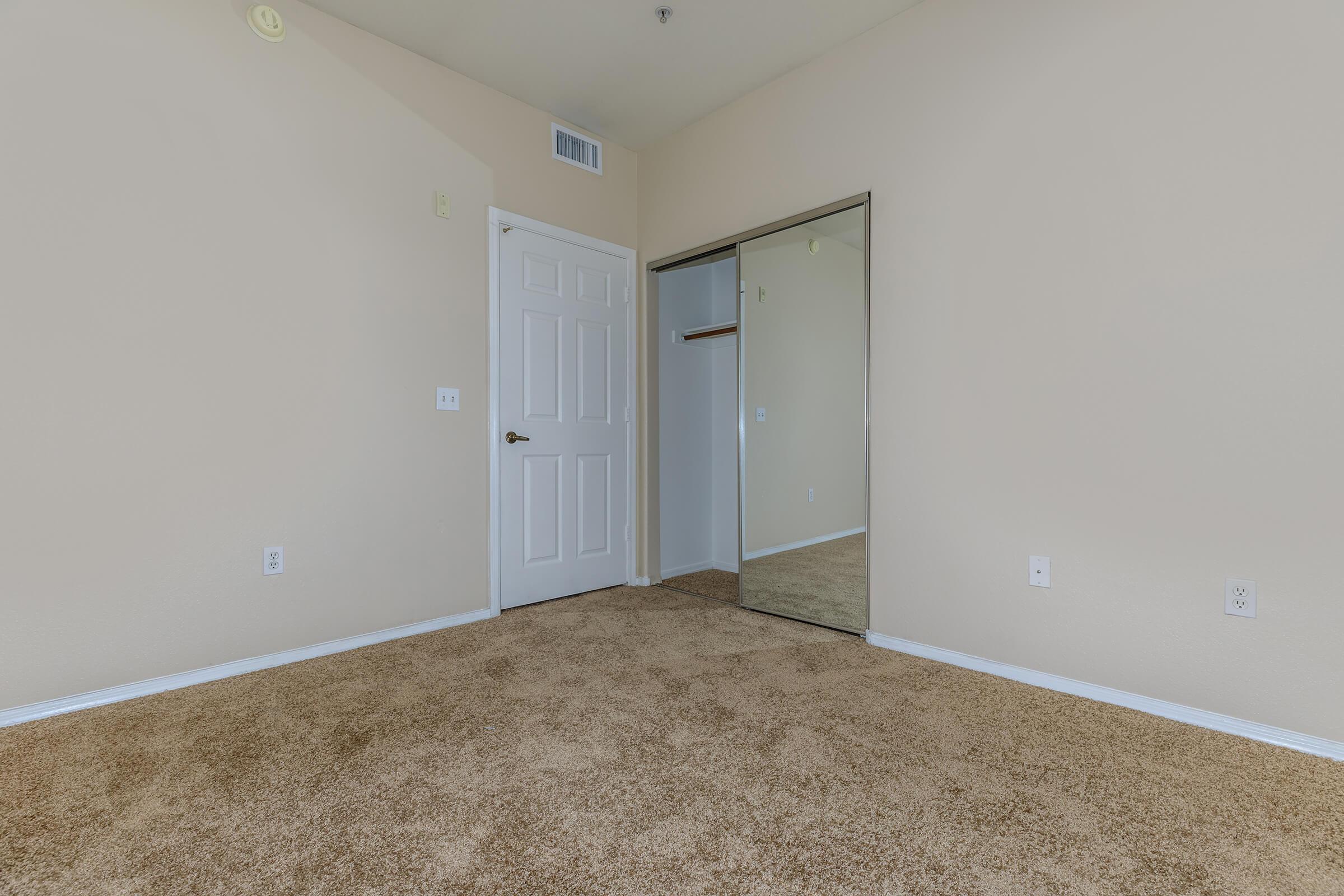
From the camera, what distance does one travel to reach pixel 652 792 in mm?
1576

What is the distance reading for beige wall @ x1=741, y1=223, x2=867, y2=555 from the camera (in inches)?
113

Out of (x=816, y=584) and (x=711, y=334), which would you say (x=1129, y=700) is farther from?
(x=711, y=334)

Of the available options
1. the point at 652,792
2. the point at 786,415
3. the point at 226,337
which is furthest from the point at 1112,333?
the point at 226,337

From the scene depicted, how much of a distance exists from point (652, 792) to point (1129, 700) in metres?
1.66

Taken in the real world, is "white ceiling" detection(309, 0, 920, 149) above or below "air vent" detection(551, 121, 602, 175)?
above

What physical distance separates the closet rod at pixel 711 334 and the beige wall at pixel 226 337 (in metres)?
1.45

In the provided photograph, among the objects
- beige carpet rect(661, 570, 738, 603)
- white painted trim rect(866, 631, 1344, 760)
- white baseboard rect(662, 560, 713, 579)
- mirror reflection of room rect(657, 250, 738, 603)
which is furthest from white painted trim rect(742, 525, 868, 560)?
white baseboard rect(662, 560, 713, 579)

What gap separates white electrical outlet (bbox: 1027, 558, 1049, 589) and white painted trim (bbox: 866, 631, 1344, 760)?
0.32m

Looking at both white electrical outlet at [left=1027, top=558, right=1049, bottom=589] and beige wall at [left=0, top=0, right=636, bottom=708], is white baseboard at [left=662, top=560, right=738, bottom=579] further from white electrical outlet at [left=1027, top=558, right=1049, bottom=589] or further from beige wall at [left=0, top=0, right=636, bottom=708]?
white electrical outlet at [left=1027, top=558, right=1049, bottom=589]

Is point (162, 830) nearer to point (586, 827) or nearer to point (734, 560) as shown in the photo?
point (586, 827)

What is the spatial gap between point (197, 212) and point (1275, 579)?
3.80 metres

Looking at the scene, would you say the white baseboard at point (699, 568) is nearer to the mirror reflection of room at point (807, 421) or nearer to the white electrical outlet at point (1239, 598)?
the mirror reflection of room at point (807, 421)

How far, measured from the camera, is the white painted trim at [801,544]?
2885 millimetres

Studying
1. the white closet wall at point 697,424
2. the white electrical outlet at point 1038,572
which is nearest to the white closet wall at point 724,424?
the white closet wall at point 697,424
